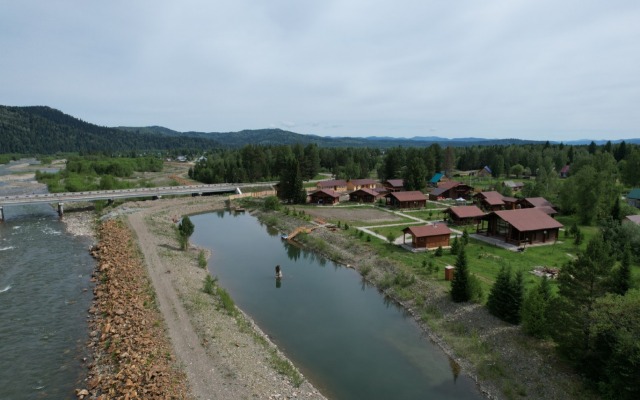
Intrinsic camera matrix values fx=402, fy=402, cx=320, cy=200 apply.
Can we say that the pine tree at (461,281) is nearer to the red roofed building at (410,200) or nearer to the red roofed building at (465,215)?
the red roofed building at (465,215)

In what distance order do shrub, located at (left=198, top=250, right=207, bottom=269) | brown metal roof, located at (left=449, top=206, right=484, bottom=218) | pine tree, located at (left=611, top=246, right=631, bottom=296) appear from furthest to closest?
brown metal roof, located at (left=449, top=206, right=484, bottom=218) → shrub, located at (left=198, top=250, right=207, bottom=269) → pine tree, located at (left=611, top=246, right=631, bottom=296)

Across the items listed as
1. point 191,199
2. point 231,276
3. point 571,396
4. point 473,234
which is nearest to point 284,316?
point 231,276

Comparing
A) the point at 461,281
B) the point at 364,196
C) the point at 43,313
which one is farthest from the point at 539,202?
the point at 43,313

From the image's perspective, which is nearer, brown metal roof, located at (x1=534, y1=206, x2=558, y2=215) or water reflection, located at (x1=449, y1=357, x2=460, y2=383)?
water reflection, located at (x1=449, y1=357, x2=460, y2=383)

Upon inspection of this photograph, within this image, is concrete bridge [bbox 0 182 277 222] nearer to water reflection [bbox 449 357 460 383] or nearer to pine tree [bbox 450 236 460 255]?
pine tree [bbox 450 236 460 255]

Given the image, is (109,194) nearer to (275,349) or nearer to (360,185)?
(360,185)

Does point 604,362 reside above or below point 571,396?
above

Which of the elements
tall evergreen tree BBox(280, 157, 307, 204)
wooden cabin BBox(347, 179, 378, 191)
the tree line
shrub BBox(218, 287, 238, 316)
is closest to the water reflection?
the tree line

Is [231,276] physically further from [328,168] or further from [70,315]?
[328,168]
